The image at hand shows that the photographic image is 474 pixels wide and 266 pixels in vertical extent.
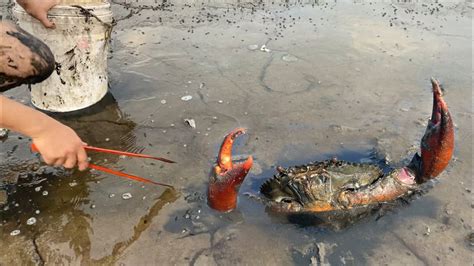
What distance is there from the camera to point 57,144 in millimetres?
2281

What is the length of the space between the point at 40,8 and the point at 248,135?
208 centimetres

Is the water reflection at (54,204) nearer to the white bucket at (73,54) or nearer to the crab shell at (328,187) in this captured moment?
the white bucket at (73,54)

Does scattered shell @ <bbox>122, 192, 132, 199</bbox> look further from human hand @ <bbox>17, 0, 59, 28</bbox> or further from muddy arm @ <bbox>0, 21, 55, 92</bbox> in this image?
human hand @ <bbox>17, 0, 59, 28</bbox>

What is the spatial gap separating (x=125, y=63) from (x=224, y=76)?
1271mm

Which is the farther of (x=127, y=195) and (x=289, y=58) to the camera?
(x=289, y=58)

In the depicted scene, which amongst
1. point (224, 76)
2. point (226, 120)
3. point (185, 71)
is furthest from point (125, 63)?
point (226, 120)

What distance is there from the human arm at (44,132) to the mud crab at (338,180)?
897 mm

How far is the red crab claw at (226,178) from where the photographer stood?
2.64 meters

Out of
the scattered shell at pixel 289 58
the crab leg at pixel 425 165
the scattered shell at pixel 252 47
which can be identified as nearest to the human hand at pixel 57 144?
the crab leg at pixel 425 165

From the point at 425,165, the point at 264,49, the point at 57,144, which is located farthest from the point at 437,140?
the point at 264,49

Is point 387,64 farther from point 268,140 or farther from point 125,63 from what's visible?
point 125,63

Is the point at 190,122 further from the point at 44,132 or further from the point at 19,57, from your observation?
the point at 44,132

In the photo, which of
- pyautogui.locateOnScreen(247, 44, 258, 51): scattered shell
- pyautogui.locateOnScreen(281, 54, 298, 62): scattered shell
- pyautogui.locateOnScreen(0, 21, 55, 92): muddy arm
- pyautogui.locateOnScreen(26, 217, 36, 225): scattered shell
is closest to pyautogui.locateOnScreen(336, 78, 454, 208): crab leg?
pyautogui.locateOnScreen(26, 217, 36, 225): scattered shell

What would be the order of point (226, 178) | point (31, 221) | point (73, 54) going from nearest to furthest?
point (226, 178) < point (31, 221) < point (73, 54)
